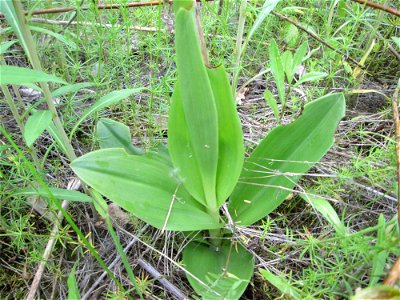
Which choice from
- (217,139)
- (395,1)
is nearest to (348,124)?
(217,139)

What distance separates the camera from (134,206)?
940 millimetres

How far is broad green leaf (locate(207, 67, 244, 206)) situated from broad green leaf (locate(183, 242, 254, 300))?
15 centimetres

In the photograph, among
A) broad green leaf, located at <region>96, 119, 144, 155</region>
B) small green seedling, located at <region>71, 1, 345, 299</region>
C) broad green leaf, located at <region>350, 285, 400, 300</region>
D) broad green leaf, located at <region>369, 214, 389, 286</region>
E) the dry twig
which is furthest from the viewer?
broad green leaf, located at <region>96, 119, 144, 155</region>

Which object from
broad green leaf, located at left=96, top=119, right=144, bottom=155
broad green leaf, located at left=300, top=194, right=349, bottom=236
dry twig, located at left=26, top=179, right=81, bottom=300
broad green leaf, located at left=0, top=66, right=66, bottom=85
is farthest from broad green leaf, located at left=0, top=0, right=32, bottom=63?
broad green leaf, located at left=300, top=194, right=349, bottom=236

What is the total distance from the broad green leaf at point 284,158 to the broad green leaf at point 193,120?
0.12 meters

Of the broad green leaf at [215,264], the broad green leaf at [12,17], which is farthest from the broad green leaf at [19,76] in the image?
the broad green leaf at [215,264]

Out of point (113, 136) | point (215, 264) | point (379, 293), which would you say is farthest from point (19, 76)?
point (379, 293)

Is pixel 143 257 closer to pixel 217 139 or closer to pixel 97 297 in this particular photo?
pixel 97 297

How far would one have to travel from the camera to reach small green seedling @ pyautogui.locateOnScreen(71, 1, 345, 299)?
924mm

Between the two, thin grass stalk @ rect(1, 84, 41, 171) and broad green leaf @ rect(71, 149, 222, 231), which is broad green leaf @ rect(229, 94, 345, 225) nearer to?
broad green leaf @ rect(71, 149, 222, 231)

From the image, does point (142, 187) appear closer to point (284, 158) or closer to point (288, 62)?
point (284, 158)

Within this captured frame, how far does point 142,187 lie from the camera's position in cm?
98

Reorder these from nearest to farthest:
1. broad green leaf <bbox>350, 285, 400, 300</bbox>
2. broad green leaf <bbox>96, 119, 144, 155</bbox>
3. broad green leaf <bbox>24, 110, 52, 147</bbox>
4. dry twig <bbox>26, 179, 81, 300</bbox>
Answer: broad green leaf <bbox>350, 285, 400, 300</bbox>, broad green leaf <bbox>24, 110, 52, 147</bbox>, dry twig <bbox>26, 179, 81, 300</bbox>, broad green leaf <bbox>96, 119, 144, 155</bbox>

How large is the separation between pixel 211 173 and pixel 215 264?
0.81 ft
